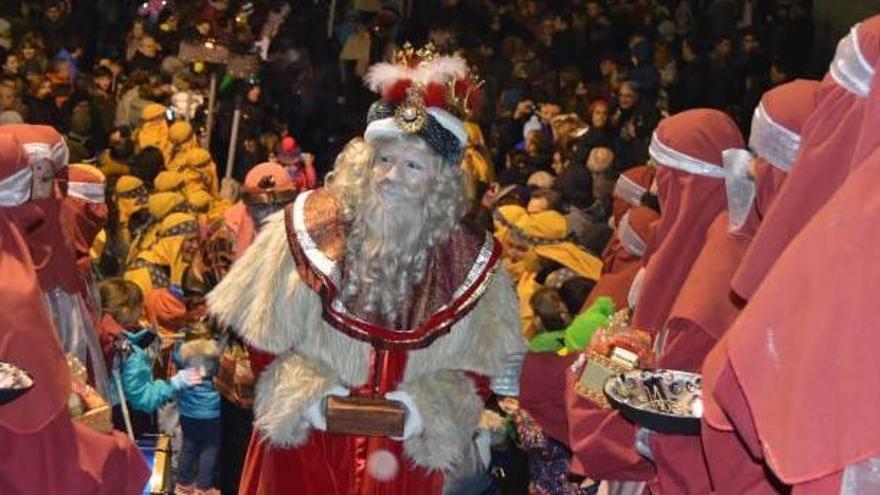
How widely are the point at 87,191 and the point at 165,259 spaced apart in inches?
80.7

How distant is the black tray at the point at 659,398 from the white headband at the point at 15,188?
166 centimetres

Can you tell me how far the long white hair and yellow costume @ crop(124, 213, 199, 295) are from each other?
11.6ft

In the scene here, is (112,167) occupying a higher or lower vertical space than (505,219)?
lower

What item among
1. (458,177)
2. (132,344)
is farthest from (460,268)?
(132,344)

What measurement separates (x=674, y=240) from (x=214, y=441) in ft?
10.2

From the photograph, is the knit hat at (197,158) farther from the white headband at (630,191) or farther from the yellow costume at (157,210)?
the white headband at (630,191)

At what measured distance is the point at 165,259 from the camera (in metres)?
9.41

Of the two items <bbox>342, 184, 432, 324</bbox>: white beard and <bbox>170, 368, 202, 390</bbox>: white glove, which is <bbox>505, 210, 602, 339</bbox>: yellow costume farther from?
<bbox>342, 184, 432, 324</bbox>: white beard

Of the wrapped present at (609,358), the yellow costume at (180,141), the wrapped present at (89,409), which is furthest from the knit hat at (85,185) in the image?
the yellow costume at (180,141)

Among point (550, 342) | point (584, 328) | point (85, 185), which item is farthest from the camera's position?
Result: point (85, 185)

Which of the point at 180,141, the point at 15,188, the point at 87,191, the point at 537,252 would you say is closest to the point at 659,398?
the point at 15,188

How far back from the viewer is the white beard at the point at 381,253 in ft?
17.8

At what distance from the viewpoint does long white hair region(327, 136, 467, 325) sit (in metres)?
5.44

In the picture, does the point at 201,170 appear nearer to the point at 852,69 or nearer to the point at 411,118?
the point at 411,118
